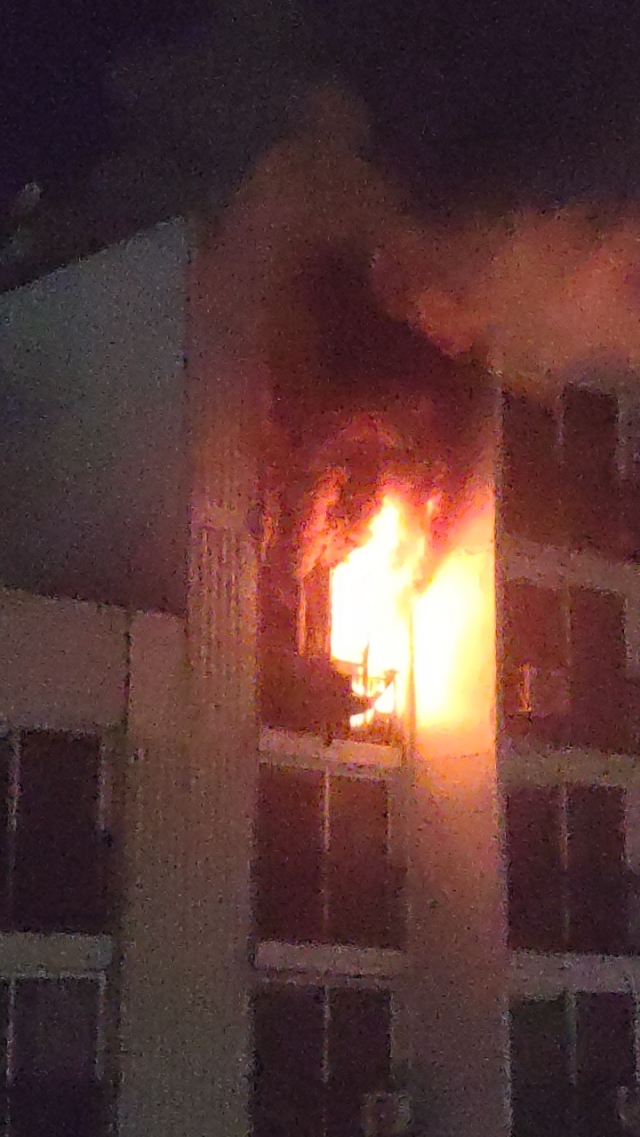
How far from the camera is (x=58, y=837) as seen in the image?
7.75 metres

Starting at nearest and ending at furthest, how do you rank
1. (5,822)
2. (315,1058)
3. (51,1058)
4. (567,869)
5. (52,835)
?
(51,1058)
(5,822)
(52,835)
(315,1058)
(567,869)

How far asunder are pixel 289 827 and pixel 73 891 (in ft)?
5.44

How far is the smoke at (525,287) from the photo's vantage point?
957cm

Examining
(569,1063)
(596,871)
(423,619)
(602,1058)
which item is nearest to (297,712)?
(423,619)

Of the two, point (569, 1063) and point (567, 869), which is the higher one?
point (567, 869)

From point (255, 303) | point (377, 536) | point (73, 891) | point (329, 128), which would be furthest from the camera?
point (377, 536)

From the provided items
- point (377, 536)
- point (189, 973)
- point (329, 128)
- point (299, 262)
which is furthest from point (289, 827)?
point (329, 128)

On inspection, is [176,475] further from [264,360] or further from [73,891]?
[73,891]

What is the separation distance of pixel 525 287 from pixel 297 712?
3987 mm

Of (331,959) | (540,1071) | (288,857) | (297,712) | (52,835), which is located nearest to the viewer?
(52,835)

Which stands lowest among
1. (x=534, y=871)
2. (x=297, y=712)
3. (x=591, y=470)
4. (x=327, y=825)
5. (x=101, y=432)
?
(x=534, y=871)

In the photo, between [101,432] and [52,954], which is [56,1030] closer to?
[52,954]

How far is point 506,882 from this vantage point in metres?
9.47

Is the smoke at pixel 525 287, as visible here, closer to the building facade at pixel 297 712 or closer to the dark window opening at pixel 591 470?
the building facade at pixel 297 712
